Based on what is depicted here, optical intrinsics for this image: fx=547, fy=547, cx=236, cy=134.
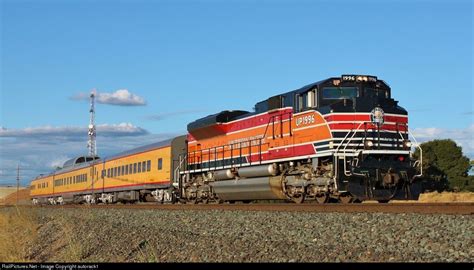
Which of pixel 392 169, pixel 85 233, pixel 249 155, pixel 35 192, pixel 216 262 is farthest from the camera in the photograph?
pixel 35 192

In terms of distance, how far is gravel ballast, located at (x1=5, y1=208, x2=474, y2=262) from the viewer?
7395mm

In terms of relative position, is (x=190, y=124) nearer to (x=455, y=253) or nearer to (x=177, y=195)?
(x=177, y=195)

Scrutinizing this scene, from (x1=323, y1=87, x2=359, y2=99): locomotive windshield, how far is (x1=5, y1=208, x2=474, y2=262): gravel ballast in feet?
14.8

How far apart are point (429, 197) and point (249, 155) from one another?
1299 centimetres

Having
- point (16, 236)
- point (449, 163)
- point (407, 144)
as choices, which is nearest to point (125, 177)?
point (16, 236)

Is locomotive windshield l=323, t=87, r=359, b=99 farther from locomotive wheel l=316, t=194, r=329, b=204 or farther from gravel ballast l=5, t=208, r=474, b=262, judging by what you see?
gravel ballast l=5, t=208, r=474, b=262

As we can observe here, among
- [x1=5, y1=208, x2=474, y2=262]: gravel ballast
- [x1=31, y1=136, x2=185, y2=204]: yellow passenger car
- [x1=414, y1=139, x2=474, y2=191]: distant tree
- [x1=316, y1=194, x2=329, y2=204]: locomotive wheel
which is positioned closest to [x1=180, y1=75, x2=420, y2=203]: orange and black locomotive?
[x1=316, y1=194, x2=329, y2=204]: locomotive wheel

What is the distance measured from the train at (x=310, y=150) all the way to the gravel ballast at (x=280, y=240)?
9.34 ft

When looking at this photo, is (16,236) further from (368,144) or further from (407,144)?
(407,144)

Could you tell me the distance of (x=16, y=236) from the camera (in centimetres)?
1522

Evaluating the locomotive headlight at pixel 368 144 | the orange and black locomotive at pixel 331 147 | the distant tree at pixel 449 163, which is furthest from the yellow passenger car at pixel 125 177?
the distant tree at pixel 449 163

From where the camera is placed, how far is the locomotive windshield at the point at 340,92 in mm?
16359

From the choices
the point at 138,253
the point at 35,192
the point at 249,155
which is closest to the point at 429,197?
the point at 249,155

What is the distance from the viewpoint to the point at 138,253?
927 centimetres
